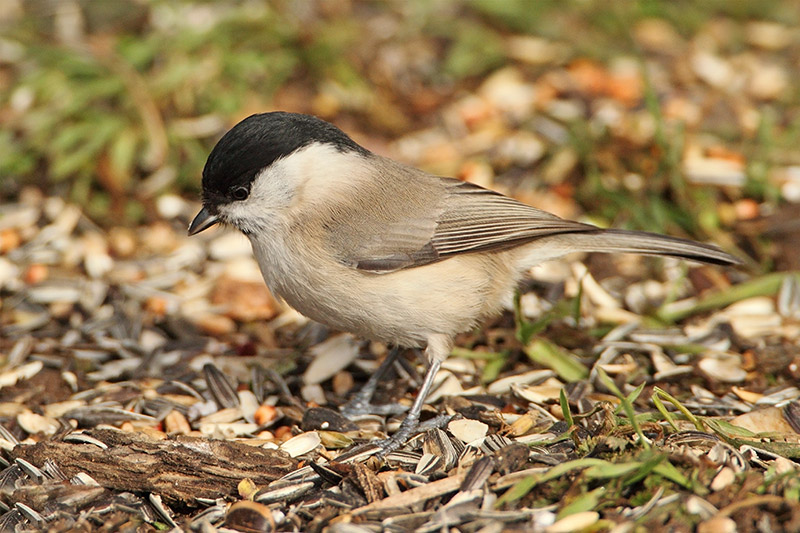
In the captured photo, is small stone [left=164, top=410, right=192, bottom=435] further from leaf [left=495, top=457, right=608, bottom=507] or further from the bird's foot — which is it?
leaf [left=495, top=457, right=608, bottom=507]

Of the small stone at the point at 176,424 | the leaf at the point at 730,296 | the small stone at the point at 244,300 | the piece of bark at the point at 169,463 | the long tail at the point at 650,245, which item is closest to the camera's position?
the piece of bark at the point at 169,463

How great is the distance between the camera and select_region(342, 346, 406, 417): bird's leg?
3.28 meters

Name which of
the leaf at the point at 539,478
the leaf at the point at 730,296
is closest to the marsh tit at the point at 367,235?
the leaf at the point at 730,296

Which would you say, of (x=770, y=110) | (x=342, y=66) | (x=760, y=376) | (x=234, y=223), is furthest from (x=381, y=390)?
(x=770, y=110)

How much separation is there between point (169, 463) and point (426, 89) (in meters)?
3.33

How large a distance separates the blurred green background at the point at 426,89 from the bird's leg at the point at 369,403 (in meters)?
1.59

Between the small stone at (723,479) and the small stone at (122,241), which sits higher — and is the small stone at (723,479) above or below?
above

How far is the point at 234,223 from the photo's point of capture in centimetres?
311

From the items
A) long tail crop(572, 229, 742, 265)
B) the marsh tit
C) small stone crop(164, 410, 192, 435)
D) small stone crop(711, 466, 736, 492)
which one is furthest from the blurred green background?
small stone crop(711, 466, 736, 492)

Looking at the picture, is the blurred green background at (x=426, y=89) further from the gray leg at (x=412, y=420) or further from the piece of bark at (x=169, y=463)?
the piece of bark at (x=169, y=463)

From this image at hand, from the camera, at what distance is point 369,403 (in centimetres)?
337

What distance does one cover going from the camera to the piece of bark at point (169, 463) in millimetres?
2699

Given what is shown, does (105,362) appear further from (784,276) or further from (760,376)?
(784,276)

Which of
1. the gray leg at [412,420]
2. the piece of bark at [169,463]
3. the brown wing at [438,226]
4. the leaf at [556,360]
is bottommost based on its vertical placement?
the leaf at [556,360]
